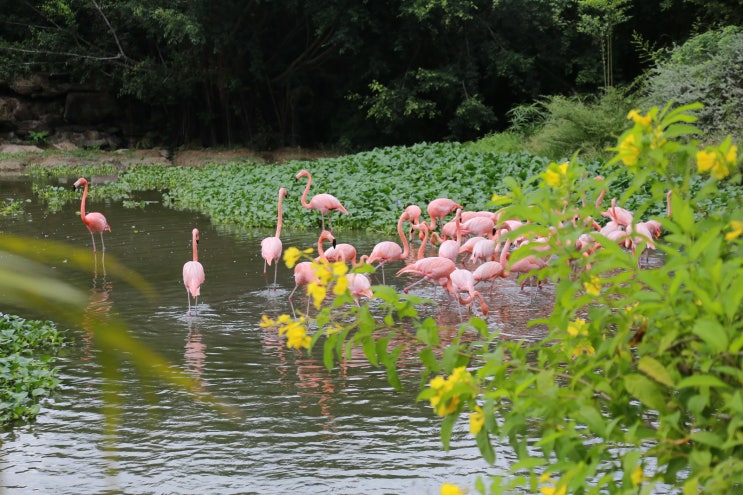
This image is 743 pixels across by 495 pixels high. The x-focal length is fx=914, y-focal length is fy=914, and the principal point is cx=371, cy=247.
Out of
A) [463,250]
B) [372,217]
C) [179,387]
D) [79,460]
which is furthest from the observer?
[372,217]

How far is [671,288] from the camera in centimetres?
204

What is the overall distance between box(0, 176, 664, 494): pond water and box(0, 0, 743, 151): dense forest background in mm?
15648

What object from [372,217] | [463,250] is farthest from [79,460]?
[372,217]

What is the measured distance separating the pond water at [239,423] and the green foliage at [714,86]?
7.37 m

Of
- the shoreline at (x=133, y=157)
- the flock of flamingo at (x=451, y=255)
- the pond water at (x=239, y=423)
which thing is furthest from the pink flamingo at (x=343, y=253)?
the shoreline at (x=133, y=157)

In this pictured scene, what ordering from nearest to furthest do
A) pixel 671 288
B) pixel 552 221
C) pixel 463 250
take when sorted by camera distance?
pixel 671 288 → pixel 552 221 → pixel 463 250

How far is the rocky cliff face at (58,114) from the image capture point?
2725 centimetres

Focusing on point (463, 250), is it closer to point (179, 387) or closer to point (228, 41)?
point (179, 387)

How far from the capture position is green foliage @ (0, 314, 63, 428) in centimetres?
516

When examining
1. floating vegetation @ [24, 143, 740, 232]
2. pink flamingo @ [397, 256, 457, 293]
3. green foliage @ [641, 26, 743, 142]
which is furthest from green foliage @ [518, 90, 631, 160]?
pink flamingo @ [397, 256, 457, 293]

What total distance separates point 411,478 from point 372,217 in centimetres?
860

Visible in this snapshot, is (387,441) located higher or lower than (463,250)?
lower

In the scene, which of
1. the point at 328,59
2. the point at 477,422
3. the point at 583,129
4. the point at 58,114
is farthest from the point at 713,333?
the point at 58,114

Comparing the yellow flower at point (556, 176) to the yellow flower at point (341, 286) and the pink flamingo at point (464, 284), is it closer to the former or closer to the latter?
the yellow flower at point (341, 286)
